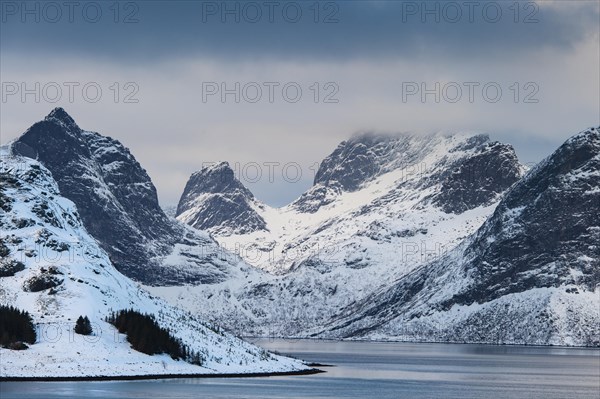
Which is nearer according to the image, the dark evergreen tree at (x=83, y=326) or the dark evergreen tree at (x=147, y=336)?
the dark evergreen tree at (x=83, y=326)

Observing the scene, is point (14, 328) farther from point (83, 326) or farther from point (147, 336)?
point (147, 336)

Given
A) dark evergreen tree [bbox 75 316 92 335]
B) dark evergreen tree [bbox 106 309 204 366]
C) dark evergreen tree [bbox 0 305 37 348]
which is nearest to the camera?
dark evergreen tree [bbox 0 305 37 348]

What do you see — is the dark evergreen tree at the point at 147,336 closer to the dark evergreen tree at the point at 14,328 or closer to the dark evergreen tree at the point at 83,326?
the dark evergreen tree at the point at 83,326

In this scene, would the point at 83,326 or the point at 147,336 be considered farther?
the point at 147,336

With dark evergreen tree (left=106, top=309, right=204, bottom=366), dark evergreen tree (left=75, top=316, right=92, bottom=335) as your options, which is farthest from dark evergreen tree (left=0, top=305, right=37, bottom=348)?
dark evergreen tree (left=106, top=309, right=204, bottom=366)

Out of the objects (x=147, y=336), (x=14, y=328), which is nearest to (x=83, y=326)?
(x=147, y=336)

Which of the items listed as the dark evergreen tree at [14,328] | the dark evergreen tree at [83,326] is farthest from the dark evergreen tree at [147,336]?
the dark evergreen tree at [14,328]

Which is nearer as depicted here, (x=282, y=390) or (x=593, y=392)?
(x=282, y=390)

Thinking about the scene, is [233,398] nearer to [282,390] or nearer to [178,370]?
[282,390]

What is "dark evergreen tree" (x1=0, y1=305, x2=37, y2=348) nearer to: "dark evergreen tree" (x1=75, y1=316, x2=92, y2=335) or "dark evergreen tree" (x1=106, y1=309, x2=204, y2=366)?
"dark evergreen tree" (x1=75, y1=316, x2=92, y2=335)

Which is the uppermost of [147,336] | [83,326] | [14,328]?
[83,326]

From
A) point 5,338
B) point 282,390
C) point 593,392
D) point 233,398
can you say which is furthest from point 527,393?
point 5,338
